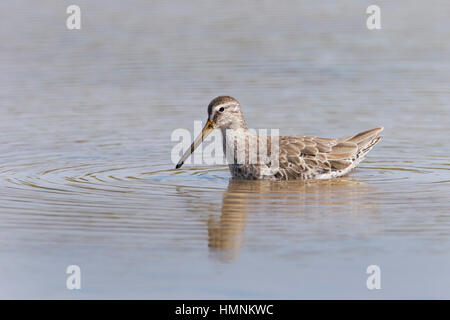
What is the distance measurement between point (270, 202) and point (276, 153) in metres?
2.06

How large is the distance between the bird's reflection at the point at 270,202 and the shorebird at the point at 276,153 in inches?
7.4

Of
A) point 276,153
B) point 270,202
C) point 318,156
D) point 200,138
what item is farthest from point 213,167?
point 270,202

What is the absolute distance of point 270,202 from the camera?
504 inches

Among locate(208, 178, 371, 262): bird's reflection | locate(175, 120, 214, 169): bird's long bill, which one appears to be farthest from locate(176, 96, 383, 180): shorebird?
locate(208, 178, 371, 262): bird's reflection

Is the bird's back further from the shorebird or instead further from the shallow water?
the shallow water

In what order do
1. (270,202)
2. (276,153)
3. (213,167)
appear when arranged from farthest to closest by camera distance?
(213,167), (276,153), (270,202)

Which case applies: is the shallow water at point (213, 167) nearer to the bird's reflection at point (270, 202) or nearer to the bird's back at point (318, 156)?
the bird's reflection at point (270, 202)

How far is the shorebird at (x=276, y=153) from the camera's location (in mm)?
14617

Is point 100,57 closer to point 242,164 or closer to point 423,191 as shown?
point 242,164

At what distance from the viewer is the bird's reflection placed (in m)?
10.9

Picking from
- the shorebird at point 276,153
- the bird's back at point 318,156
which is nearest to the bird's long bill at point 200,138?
the shorebird at point 276,153

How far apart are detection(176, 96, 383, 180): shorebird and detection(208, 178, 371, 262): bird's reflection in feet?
0.62

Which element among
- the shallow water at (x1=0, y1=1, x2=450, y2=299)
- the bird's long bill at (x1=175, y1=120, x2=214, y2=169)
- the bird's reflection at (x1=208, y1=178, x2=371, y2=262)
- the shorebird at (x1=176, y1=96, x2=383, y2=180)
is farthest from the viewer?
the bird's long bill at (x1=175, y1=120, x2=214, y2=169)

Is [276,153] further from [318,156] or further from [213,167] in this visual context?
[213,167]
